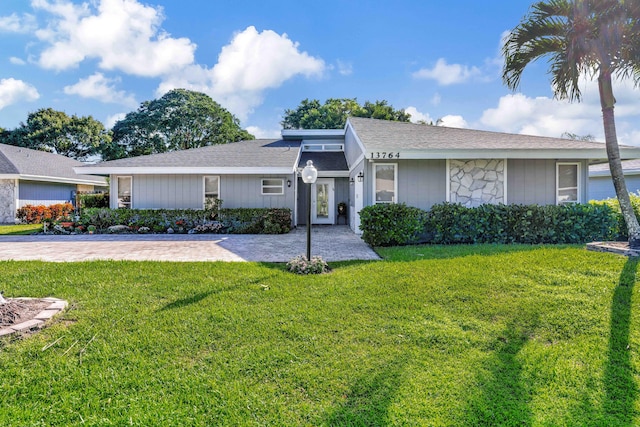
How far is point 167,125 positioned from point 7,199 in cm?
1703

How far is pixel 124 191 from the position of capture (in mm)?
14242

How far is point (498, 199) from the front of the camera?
10.4 meters

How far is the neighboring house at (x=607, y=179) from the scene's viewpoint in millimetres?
15656

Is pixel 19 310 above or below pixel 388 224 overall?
below

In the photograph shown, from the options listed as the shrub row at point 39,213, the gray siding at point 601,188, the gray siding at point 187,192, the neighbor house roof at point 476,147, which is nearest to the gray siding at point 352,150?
the neighbor house roof at point 476,147

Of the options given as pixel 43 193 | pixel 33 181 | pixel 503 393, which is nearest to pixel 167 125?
pixel 43 193

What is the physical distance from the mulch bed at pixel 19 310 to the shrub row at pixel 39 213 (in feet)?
48.1

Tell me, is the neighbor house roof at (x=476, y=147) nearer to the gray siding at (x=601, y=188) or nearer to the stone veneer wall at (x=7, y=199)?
the gray siding at (x=601, y=188)

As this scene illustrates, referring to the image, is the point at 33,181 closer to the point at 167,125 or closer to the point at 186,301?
the point at 167,125

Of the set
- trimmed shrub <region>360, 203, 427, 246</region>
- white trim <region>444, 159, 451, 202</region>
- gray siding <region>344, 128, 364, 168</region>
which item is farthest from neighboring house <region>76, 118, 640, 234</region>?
trimmed shrub <region>360, 203, 427, 246</region>

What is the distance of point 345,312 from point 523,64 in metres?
7.22

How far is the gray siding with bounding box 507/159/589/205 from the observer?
10.4m

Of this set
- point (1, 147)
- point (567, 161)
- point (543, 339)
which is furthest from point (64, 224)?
point (567, 161)

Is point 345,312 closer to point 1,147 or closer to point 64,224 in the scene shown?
point 64,224
